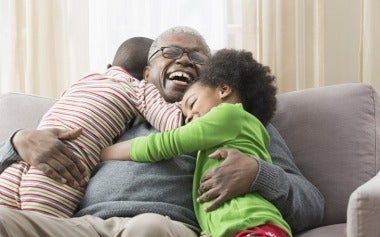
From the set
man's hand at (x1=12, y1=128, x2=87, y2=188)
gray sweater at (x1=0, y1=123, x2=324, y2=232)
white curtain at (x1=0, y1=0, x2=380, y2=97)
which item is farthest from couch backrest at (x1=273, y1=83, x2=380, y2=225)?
man's hand at (x1=12, y1=128, x2=87, y2=188)

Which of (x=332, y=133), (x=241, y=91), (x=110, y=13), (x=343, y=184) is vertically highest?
(x=110, y=13)

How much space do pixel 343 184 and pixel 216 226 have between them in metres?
0.56

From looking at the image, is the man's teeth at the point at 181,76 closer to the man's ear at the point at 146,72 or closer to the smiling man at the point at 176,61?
the smiling man at the point at 176,61

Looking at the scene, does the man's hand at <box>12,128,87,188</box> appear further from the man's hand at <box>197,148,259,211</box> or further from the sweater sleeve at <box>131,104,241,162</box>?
the man's hand at <box>197,148,259,211</box>

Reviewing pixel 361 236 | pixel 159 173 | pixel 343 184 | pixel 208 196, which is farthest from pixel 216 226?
pixel 343 184

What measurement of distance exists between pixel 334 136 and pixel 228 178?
1.73 feet

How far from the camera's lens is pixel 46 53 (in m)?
2.84

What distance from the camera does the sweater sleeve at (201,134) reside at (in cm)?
185

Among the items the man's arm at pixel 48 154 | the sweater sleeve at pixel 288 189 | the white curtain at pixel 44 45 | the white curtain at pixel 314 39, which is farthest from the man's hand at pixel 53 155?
the white curtain at pixel 314 39

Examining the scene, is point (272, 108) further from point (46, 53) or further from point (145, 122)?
point (46, 53)

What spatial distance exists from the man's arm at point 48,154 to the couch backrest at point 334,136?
27.1 inches

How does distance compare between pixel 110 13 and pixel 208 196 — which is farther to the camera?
pixel 110 13

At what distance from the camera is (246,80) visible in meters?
2.04

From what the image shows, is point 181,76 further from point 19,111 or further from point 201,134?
point 19,111
